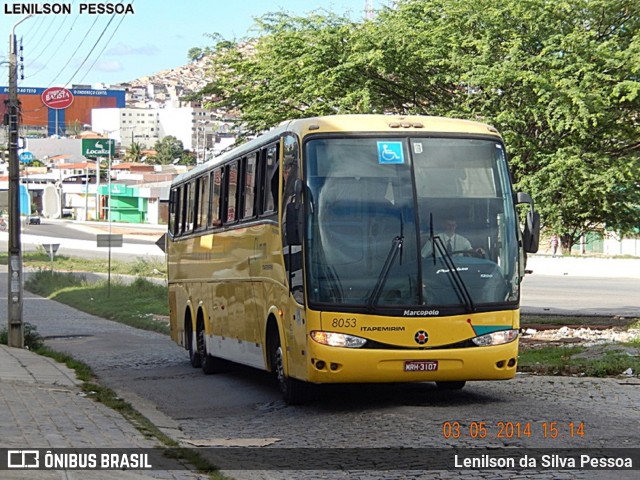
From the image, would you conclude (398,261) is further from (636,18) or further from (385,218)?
(636,18)

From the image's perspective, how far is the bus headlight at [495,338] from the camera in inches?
516

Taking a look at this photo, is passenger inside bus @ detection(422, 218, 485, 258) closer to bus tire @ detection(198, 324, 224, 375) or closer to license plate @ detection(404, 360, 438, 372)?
license plate @ detection(404, 360, 438, 372)

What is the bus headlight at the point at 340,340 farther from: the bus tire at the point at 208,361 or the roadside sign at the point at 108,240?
the roadside sign at the point at 108,240

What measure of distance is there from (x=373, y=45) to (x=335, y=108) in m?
1.60

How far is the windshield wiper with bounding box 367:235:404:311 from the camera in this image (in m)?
12.9

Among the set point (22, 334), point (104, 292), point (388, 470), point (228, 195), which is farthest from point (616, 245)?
point (388, 470)

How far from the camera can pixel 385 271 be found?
13.0m

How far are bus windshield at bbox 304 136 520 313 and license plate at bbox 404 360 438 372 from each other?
1.93 feet

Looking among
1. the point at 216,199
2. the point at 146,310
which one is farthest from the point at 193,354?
the point at 146,310

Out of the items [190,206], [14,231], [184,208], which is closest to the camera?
[190,206]

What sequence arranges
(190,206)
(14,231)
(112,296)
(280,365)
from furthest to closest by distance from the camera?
1. (112,296)
2. (14,231)
3. (190,206)
4. (280,365)

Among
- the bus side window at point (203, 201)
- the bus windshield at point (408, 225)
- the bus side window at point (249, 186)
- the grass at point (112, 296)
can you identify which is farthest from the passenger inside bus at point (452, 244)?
the grass at point (112, 296)

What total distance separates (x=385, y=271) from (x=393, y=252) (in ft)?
0.76

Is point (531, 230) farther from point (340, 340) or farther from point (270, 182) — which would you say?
point (270, 182)
